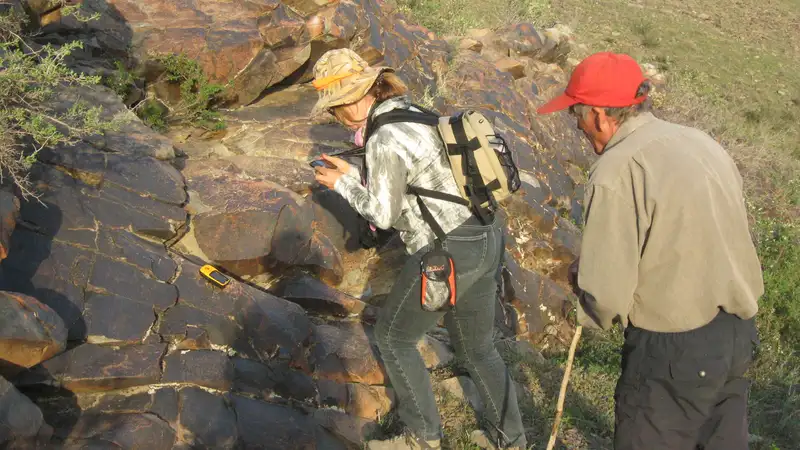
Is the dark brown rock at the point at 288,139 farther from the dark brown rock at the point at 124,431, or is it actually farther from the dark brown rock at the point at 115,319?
the dark brown rock at the point at 124,431

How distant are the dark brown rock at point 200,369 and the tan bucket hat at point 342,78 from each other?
5.18 feet

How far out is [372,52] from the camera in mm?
8867

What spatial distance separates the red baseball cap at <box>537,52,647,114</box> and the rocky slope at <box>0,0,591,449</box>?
94.1 inches

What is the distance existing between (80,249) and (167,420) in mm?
1323

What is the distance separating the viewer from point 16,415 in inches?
116

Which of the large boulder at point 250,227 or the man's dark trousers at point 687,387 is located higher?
the man's dark trousers at point 687,387

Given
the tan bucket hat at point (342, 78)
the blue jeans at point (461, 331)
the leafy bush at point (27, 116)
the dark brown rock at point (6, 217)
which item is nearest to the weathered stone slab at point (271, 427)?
the blue jeans at point (461, 331)

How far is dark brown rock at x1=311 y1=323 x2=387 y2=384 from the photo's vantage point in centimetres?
451

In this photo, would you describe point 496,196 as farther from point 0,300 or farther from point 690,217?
point 0,300


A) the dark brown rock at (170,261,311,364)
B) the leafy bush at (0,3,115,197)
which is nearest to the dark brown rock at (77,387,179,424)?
the dark brown rock at (170,261,311,364)

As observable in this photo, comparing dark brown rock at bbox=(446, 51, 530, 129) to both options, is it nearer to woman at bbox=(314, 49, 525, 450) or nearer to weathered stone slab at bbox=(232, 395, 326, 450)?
woman at bbox=(314, 49, 525, 450)

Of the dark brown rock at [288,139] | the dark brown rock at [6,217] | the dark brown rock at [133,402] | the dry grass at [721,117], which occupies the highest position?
the dark brown rock at [6,217]

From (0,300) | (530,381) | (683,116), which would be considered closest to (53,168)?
(0,300)

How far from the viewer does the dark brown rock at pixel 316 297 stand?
16.9 ft
